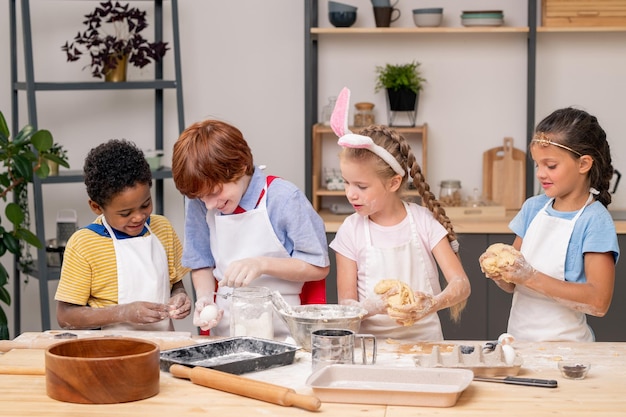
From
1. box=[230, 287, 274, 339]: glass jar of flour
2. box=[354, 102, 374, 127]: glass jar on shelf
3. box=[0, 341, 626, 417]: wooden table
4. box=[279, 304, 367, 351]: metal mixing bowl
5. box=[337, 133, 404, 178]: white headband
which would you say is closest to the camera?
box=[0, 341, 626, 417]: wooden table

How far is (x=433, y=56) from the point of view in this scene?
434 cm

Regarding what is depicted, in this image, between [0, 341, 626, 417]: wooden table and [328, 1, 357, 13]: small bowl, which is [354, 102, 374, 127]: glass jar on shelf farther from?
[0, 341, 626, 417]: wooden table

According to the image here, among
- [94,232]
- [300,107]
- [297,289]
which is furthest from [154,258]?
[300,107]

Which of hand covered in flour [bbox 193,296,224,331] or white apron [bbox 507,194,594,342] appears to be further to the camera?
white apron [bbox 507,194,594,342]

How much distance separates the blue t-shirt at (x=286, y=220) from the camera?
7.80 feet

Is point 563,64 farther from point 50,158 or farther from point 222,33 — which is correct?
point 50,158

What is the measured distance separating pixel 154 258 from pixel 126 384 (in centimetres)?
83

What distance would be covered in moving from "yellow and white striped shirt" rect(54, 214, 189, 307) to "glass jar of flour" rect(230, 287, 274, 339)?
0.45 metres

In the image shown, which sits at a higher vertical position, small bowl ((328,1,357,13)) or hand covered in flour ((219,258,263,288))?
small bowl ((328,1,357,13))

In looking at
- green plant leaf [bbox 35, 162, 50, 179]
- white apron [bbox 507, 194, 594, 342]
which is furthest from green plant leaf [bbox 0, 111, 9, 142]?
white apron [bbox 507, 194, 594, 342]

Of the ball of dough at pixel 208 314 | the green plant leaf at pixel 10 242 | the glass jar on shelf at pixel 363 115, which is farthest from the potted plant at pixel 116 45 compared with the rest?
the ball of dough at pixel 208 314

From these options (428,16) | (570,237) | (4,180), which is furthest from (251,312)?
(428,16)

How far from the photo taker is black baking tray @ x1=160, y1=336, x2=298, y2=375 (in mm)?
1888

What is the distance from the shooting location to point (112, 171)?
235 centimetres
